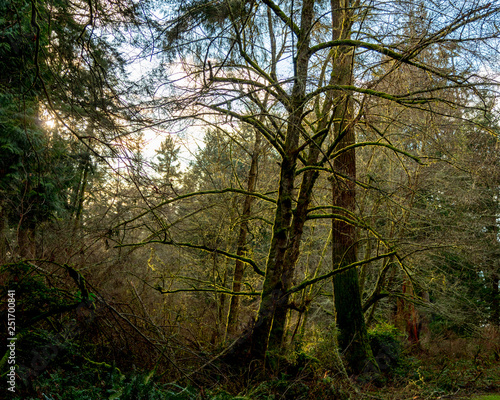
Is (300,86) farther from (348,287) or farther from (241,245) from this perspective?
(241,245)

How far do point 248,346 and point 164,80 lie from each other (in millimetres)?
3555

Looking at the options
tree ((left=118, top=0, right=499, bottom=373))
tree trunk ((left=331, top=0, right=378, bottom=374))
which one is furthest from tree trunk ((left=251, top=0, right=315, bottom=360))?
tree trunk ((left=331, top=0, right=378, bottom=374))

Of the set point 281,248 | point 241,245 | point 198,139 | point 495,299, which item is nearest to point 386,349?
point 241,245

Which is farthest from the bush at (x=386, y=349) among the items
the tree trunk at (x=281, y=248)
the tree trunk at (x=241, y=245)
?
the tree trunk at (x=281, y=248)

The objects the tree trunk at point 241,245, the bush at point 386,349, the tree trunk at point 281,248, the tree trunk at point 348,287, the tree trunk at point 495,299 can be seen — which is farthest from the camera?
the tree trunk at point 495,299

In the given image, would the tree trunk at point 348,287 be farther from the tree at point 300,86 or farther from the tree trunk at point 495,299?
the tree trunk at point 495,299

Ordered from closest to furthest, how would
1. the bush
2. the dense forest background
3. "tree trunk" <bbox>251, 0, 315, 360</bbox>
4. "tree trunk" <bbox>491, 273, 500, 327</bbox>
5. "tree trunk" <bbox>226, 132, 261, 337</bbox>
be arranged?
the dense forest background, "tree trunk" <bbox>251, 0, 315, 360</bbox>, the bush, "tree trunk" <bbox>226, 132, 261, 337</bbox>, "tree trunk" <bbox>491, 273, 500, 327</bbox>

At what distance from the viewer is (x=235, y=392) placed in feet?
13.2

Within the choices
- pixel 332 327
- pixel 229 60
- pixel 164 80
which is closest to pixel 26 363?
pixel 164 80

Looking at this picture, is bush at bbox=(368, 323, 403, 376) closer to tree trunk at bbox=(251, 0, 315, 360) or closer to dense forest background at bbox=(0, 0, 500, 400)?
dense forest background at bbox=(0, 0, 500, 400)

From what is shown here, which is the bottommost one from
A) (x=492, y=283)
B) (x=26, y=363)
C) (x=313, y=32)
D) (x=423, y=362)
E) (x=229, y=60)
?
(x=423, y=362)

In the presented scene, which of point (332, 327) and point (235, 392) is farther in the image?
point (332, 327)

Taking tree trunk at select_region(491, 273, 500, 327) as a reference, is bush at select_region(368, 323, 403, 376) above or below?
below

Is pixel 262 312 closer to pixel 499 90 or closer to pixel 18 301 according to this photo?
pixel 18 301
